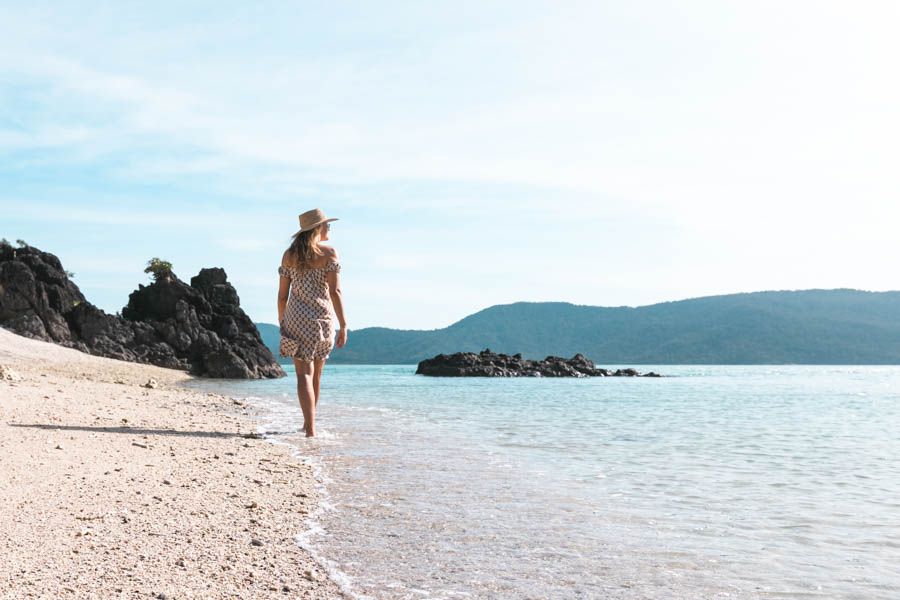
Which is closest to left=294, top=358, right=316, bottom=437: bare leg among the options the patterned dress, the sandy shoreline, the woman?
the woman

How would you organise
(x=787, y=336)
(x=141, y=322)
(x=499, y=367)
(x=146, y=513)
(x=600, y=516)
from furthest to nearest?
(x=787, y=336)
(x=499, y=367)
(x=141, y=322)
(x=600, y=516)
(x=146, y=513)

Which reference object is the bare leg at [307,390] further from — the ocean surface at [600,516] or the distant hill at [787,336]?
the distant hill at [787,336]

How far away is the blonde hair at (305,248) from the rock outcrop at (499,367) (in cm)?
6130

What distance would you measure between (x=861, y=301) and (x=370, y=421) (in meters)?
205

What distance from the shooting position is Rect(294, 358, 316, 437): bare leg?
9.09 m

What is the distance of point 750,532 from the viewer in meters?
4.94

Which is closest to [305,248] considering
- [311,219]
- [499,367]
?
[311,219]

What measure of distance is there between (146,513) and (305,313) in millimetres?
4689

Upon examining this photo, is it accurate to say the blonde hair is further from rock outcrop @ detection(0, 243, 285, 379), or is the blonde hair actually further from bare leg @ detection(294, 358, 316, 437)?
rock outcrop @ detection(0, 243, 285, 379)

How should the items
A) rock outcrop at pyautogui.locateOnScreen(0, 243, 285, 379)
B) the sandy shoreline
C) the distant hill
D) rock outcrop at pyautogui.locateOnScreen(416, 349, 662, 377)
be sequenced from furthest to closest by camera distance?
the distant hill < rock outcrop at pyautogui.locateOnScreen(416, 349, 662, 377) < rock outcrop at pyautogui.locateOnScreen(0, 243, 285, 379) < the sandy shoreline

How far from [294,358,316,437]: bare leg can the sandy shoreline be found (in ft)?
2.52

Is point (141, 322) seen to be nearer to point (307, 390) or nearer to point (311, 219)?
point (307, 390)

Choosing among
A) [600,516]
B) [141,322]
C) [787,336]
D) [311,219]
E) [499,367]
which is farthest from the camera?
[787,336]

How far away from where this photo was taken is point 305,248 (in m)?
8.92
